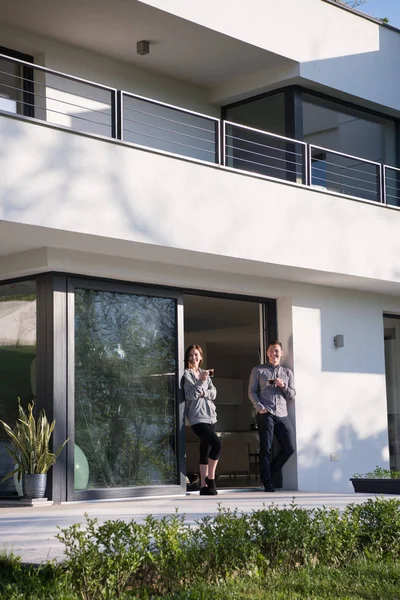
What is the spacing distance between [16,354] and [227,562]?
17.8 feet

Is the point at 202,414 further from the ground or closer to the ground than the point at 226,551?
further from the ground

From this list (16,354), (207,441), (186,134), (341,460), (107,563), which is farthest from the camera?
(341,460)

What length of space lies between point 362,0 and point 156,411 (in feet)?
54.4

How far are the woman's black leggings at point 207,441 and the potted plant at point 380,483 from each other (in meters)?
2.03

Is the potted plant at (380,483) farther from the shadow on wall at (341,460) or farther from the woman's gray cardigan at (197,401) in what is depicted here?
the woman's gray cardigan at (197,401)

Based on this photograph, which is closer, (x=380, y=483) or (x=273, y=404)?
(x=380, y=483)

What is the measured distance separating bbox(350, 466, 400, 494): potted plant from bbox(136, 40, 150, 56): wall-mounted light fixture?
6.12m

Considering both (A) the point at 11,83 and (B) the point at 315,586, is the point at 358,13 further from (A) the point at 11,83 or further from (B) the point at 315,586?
(B) the point at 315,586

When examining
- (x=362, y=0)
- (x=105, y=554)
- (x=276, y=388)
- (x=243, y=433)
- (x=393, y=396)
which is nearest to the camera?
(x=105, y=554)

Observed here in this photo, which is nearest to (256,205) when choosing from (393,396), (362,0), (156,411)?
(156,411)

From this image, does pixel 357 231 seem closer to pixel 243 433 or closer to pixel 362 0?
pixel 243 433

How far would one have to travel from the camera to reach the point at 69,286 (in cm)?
1107

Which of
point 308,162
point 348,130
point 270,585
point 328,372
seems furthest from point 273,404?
point 270,585

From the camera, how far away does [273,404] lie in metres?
12.6
